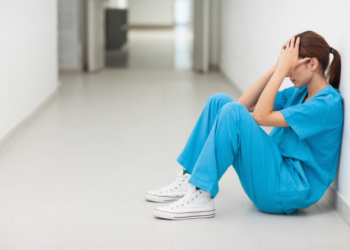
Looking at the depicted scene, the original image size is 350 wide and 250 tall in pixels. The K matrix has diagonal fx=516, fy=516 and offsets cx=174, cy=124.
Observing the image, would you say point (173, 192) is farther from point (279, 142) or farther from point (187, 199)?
point (279, 142)

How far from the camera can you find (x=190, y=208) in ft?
7.28

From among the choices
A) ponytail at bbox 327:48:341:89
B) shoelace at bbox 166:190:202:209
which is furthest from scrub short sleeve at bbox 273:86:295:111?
shoelace at bbox 166:190:202:209

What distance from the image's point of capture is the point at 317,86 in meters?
2.18

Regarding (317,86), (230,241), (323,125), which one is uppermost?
(317,86)

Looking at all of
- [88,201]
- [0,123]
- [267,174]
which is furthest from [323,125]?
[0,123]

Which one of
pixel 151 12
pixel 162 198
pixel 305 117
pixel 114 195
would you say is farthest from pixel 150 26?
pixel 305 117

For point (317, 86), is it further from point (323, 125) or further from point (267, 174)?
point (267, 174)

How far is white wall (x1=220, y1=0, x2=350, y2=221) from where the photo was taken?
7.48 ft

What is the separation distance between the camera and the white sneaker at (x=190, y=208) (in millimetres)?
2211

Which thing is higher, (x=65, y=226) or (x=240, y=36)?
(x=240, y=36)

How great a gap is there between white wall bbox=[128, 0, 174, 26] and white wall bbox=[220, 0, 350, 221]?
1099cm

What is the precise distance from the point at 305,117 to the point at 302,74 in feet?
0.65

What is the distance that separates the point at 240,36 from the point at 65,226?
4089mm

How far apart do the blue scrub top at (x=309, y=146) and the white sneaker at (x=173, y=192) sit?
0.48m
